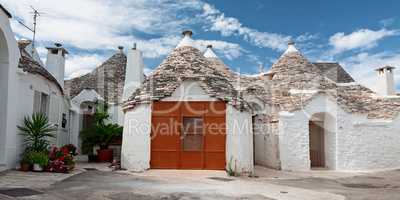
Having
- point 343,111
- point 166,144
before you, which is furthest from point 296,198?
point 343,111

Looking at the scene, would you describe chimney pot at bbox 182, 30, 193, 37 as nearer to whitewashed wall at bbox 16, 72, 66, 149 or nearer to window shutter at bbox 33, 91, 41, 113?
whitewashed wall at bbox 16, 72, 66, 149

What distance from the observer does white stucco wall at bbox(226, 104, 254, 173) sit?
38.6 ft

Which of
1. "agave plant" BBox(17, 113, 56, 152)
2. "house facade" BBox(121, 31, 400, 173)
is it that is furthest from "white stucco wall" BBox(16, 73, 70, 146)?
"house facade" BBox(121, 31, 400, 173)

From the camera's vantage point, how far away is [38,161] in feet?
34.2

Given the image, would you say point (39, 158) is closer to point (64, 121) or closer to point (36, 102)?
point (36, 102)

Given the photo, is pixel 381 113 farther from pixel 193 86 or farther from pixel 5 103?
pixel 5 103

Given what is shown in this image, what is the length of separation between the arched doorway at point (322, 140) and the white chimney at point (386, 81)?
23.6 feet

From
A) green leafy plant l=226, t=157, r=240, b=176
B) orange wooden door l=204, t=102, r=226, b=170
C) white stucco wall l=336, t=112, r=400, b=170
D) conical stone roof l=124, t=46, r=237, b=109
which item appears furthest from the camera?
white stucco wall l=336, t=112, r=400, b=170

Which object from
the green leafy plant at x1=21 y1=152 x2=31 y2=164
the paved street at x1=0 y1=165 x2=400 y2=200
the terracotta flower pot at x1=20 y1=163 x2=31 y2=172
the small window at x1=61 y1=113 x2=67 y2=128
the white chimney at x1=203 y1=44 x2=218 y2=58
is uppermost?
the white chimney at x1=203 y1=44 x2=218 y2=58

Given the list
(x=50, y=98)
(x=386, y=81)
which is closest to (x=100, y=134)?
(x=50, y=98)

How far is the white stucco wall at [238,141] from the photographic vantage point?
1177cm

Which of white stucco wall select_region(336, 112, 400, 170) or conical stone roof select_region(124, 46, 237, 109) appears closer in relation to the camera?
conical stone roof select_region(124, 46, 237, 109)

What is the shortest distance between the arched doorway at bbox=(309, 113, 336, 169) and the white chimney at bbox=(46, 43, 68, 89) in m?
12.7

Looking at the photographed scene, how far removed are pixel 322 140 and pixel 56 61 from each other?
46.6 feet
